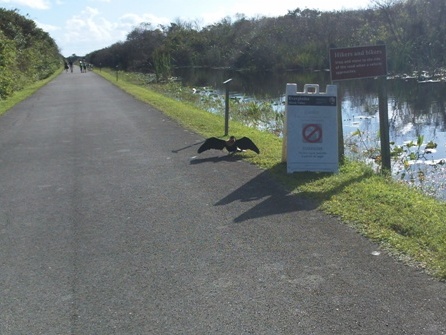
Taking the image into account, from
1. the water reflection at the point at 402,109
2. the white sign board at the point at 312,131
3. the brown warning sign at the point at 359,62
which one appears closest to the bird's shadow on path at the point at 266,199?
the white sign board at the point at 312,131

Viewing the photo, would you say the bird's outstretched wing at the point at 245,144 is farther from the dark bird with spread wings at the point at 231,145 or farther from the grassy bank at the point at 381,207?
the grassy bank at the point at 381,207

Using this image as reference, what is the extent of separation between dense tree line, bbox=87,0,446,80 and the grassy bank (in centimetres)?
1996

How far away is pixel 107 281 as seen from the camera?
15.6 feet

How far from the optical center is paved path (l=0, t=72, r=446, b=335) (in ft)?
13.3

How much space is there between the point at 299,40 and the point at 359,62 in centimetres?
5499

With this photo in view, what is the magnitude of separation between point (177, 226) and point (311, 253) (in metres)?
1.58

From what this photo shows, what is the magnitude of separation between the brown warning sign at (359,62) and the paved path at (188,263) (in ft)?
6.17

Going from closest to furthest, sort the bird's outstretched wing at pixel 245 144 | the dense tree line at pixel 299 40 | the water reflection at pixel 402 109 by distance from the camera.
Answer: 1. the bird's outstretched wing at pixel 245 144
2. the water reflection at pixel 402 109
3. the dense tree line at pixel 299 40

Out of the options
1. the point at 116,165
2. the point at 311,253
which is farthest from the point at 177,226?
the point at 116,165

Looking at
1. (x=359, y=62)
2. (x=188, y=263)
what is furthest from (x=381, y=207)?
A: (x=359, y=62)

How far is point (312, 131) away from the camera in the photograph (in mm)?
8219

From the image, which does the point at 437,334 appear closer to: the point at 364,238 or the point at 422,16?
the point at 364,238

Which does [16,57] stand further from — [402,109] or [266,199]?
[266,199]

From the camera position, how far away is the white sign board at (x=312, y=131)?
26.8 feet
